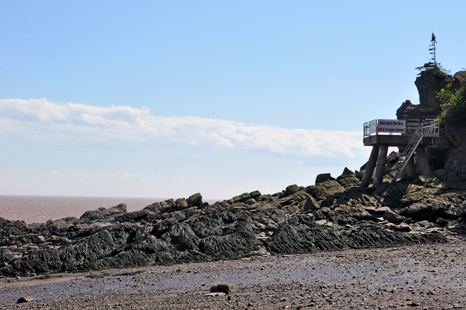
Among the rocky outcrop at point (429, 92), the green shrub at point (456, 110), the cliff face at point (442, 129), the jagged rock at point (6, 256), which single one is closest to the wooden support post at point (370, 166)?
the cliff face at point (442, 129)

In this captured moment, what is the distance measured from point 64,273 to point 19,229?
42.5 feet

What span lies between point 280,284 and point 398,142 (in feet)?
81.1

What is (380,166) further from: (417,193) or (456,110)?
(456,110)

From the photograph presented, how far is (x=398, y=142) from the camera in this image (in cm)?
3494

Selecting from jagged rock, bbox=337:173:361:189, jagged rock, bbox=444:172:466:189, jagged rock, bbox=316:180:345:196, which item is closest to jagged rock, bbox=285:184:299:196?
jagged rock, bbox=316:180:345:196

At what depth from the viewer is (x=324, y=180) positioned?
38.7m

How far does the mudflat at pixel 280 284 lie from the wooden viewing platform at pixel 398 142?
A: 13738 mm

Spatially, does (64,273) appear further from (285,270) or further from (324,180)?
(324,180)

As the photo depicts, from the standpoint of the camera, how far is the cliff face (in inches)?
1356

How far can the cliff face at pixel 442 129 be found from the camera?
34.4 m

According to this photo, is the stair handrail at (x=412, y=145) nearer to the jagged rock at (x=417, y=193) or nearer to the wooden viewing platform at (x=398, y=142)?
the wooden viewing platform at (x=398, y=142)

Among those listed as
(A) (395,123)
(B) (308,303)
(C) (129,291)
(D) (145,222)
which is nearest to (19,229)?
(D) (145,222)

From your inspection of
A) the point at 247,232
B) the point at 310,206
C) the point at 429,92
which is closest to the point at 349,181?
the point at 310,206

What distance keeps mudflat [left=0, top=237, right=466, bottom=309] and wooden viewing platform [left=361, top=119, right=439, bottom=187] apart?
13738 mm
